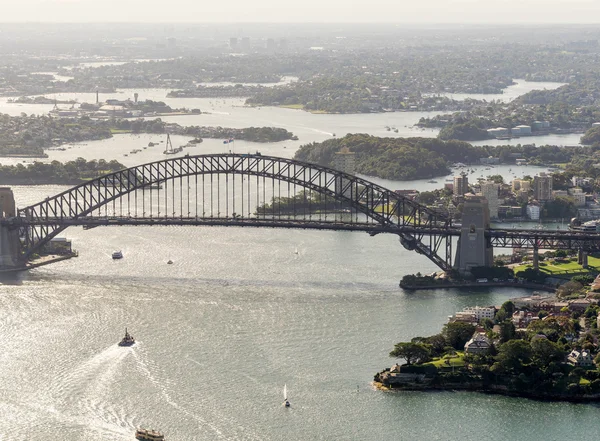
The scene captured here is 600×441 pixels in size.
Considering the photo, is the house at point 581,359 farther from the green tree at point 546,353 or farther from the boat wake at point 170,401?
the boat wake at point 170,401

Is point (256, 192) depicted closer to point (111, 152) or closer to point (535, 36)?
point (111, 152)

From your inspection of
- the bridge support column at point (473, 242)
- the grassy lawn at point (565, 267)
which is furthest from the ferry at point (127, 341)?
the grassy lawn at point (565, 267)

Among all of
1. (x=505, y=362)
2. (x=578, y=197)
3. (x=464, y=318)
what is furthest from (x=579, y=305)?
(x=578, y=197)

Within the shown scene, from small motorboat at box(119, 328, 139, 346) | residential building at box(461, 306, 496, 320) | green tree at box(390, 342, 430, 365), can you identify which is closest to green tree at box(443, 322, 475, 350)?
green tree at box(390, 342, 430, 365)

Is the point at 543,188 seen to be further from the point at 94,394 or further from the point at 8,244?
the point at 94,394

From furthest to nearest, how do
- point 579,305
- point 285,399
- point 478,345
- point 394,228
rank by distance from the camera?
point 394,228
point 579,305
point 478,345
point 285,399
